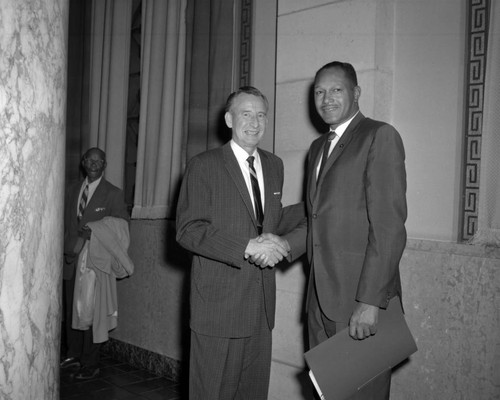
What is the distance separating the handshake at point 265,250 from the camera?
85.4 inches

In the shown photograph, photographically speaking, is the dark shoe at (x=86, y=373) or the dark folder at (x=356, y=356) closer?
the dark folder at (x=356, y=356)

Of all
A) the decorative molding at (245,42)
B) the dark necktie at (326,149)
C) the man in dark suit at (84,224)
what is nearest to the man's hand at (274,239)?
the dark necktie at (326,149)

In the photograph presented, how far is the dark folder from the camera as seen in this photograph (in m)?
1.92

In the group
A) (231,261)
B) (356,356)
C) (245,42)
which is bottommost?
(356,356)

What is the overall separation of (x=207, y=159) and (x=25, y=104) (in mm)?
798

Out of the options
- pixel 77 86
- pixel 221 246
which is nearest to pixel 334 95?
pixel 221 246

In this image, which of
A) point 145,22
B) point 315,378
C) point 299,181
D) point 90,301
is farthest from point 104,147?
point 315,378

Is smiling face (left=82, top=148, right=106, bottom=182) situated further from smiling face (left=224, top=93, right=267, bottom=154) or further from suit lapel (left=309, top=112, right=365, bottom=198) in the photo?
suit lapel (left=309, top=112, right=365, bottom=198)

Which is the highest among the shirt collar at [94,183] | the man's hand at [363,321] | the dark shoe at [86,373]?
the shirt collar at [94,183]

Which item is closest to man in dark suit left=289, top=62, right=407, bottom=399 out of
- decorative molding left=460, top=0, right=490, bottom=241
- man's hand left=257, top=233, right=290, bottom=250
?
Result: man's hand left=257, top=233, right=290, bottom=250

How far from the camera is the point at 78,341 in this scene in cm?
411

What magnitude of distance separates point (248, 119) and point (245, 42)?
1.44 metres

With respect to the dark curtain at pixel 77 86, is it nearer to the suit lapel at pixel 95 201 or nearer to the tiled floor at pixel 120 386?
the suit lapel at pixel 95 201

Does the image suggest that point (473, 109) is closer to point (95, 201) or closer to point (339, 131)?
point (339, 131)
